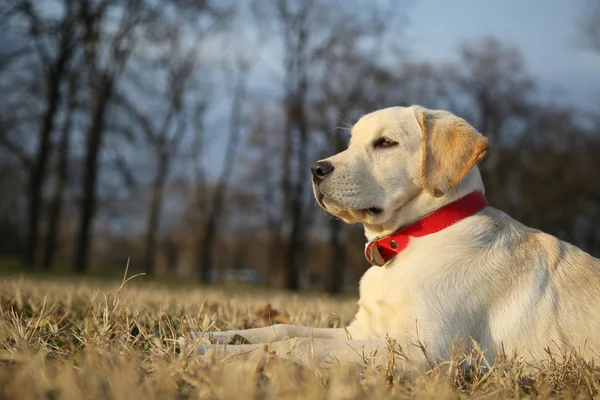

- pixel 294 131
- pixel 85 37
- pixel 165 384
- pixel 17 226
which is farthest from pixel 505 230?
pixel 17 226

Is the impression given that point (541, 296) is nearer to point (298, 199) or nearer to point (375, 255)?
point (375, 255)

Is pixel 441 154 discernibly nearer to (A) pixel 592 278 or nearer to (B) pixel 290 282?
(A) pixel 592 278

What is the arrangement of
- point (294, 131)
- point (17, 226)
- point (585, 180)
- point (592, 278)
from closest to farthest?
point (592, 278) → point (294, 131) → point (585, 180) → point (17, 226)

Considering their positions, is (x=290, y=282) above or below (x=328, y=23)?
below

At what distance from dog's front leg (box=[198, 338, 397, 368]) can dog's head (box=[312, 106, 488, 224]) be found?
101 cm

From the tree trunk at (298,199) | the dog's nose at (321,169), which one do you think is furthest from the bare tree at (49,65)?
the dog's nose at (321,169)

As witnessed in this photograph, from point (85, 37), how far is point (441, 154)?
67.5 feet

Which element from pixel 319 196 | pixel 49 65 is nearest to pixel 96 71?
pixel 49 65

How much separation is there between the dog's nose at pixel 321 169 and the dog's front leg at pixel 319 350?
47.8 inches

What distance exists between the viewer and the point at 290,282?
24562 mm

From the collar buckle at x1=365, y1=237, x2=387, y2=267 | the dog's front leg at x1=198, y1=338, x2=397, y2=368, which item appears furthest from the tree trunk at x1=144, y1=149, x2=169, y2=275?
the dog's front leg at x1=198, y1=338, x2=397, y2=368

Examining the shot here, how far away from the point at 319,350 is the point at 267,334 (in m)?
0.65

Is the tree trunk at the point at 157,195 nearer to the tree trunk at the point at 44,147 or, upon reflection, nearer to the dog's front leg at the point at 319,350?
the tree trunk at the point at 44,147

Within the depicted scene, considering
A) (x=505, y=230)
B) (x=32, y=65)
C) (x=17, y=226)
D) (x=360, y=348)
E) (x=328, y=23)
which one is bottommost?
(x=17, y=226)
